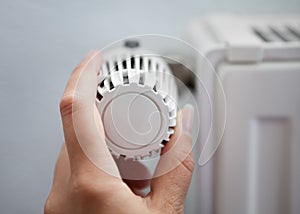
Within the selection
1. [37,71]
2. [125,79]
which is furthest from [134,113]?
[37,71]

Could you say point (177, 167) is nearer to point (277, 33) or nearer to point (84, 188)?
point (84, 188)

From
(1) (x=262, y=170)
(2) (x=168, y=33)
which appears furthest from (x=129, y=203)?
(2) (x=168, y=33)

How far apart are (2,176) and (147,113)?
268mm

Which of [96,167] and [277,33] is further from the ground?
[277,33]

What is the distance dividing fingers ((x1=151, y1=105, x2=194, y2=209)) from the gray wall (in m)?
0.22

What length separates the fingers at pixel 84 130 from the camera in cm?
34

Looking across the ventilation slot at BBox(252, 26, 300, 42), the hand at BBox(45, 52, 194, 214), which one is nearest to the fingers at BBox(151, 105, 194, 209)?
the hand at BBox(45, 52, 194, 214)

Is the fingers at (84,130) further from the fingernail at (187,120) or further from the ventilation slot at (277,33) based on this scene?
the ventilation slot at (277,33)

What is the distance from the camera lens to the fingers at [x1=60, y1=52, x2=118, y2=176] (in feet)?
1.12

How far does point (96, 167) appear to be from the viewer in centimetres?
35

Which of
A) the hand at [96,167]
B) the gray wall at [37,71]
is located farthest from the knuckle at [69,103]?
the gray wall at [37,71]

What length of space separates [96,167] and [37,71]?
0.85 feet

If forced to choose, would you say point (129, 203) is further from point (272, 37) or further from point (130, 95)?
point (272, 37)

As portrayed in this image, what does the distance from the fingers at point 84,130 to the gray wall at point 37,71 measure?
20 centimetres
